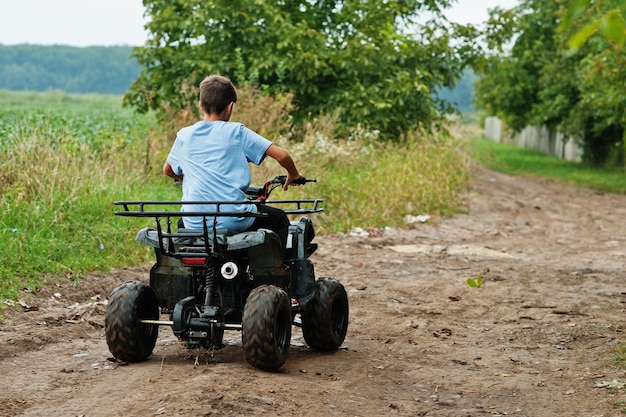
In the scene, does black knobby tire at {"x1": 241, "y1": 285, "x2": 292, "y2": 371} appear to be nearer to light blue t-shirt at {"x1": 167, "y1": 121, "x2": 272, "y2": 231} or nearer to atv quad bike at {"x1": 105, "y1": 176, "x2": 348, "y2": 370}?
atv quad bike at {"x1": 105, "y1": 176, "x2": 348, "y2": 370}

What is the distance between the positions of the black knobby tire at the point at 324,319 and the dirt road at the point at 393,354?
0.10 m

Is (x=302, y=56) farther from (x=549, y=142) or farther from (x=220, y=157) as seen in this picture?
(x=549, y=142)

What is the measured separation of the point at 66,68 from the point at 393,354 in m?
137

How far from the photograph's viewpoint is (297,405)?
5145 mm

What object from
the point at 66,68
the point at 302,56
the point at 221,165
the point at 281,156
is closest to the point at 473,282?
the point at 281,156

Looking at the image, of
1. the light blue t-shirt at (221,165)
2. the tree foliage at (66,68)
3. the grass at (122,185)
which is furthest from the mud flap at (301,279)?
the tree foliage at (66,68)

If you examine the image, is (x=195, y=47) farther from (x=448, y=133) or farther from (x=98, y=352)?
(x=98, y=352)

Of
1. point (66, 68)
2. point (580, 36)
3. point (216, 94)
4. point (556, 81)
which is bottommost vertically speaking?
point (216, 94)

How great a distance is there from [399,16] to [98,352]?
18.7m

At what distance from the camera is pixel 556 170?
3494 cm

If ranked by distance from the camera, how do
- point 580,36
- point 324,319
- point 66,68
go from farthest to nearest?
point 66,68
point 324,319
point 580,36

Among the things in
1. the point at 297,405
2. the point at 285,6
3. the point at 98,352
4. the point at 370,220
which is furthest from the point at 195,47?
the point at 297,405

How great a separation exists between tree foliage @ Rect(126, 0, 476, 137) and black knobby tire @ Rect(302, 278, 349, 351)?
13.2 metres

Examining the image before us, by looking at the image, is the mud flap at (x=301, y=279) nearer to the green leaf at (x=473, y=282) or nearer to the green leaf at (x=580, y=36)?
the green leaf at (x=473, y=282)
